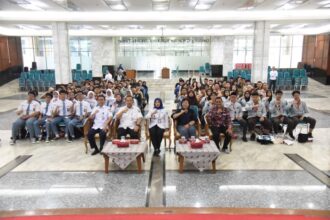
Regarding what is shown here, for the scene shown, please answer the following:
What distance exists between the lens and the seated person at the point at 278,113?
6211 mm

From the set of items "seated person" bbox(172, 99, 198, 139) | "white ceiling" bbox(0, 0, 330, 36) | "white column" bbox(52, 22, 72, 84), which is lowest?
"seated person" bbox(172, 99, 198, 139)

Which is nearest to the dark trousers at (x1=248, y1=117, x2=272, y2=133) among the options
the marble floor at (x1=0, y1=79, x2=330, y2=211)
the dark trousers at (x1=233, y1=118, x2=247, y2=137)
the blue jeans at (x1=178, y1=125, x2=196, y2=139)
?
the dark trousers at (x1=233, y1=118, x2=247, y2=137)

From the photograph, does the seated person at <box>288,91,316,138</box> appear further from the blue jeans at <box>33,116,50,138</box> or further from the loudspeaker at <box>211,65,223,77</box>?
the loudspeaker at <box>211,65,223,77</box>

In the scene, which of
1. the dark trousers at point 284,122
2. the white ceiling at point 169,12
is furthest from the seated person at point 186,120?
the white ceiling at point 169,12

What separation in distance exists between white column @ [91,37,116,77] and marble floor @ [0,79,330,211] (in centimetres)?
1568

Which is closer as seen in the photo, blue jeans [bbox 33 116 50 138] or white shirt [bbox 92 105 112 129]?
white shirt [bbox 92 105 112 129]

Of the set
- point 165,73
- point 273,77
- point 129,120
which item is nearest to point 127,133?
point 129,120

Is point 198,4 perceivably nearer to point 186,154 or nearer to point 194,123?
point 194,123

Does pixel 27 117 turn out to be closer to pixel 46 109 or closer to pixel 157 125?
pixel 46 109

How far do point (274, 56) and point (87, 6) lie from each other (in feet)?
59.3

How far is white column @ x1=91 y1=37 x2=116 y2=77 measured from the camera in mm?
20530

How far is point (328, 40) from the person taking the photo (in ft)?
54.5

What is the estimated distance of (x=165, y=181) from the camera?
4.12 m

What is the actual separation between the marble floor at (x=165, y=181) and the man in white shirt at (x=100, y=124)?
0.30 m
